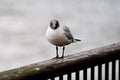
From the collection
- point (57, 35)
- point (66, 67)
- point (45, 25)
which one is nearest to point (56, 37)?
point (57, 35)

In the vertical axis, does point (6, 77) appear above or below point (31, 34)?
above

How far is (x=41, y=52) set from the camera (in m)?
5.55

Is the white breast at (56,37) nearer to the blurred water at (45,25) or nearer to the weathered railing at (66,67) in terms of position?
the weathered railing at (66,67)

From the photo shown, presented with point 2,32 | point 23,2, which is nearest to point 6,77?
point 2,32

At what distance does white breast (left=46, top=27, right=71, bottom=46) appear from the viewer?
169 centimetres

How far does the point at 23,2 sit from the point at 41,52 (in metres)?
3.47

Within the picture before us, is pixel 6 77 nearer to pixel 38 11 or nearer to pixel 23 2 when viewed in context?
pixel 38 11

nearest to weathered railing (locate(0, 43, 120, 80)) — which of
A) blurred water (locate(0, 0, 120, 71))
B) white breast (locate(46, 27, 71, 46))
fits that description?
white breast (locate(46, 27, 71, 46))

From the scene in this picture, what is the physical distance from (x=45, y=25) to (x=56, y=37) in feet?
17.3

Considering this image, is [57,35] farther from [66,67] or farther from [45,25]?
[45,25]

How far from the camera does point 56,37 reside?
67.3 inches

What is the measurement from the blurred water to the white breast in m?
3.09

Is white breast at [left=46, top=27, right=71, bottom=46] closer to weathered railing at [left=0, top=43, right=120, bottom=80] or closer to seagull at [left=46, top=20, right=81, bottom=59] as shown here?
seagull at [left=46, top=20, right=81, bottom=59]

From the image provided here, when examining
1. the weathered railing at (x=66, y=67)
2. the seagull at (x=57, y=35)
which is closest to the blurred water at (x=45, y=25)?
the seagull at (x=57, y=35)
